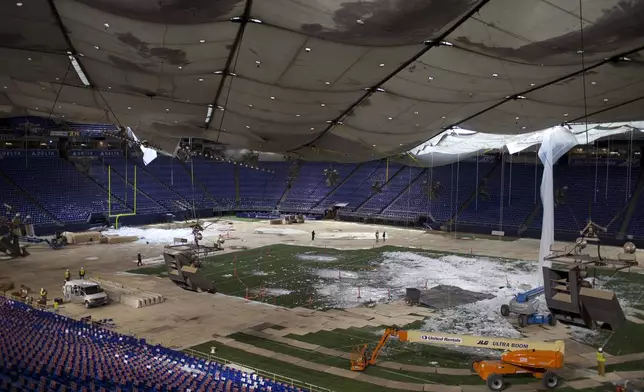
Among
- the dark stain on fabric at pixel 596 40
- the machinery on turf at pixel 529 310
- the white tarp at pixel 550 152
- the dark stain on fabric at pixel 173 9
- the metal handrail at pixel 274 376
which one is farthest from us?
the white tarp at pixel 550 152

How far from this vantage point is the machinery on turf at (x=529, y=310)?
23.7 meters

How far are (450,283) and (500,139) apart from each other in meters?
10.1

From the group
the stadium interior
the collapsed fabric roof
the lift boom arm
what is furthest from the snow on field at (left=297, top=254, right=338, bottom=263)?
the lift boom arm

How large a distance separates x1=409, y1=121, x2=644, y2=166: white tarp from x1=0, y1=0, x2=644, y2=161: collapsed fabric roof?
16.6 feet

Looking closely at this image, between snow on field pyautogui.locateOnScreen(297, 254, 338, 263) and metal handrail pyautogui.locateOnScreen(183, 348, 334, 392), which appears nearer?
metal handrail pyautogui.locateOnScreen(183, 348, 334, 392)

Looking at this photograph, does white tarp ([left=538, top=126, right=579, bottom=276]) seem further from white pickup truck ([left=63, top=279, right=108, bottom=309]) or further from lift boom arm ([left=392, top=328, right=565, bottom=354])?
white pickup truck ([left=63, top=279, right=108, bottom=309])

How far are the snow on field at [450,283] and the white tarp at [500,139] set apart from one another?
26.1 feet

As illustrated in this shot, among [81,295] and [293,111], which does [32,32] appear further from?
[81,295]

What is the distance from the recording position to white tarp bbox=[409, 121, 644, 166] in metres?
30.7

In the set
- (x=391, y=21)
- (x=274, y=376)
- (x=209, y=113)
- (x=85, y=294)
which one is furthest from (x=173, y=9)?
(x=85, y=294)

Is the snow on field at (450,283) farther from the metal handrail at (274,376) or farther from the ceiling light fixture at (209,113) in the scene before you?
the ceiling light fixture at (209,113)

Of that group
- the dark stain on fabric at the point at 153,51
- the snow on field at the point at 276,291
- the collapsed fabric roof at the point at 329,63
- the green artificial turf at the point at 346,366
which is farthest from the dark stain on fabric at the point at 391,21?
the snow on field at the point at 276,291

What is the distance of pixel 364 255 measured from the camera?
1678 inches

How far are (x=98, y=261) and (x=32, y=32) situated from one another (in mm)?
26821
